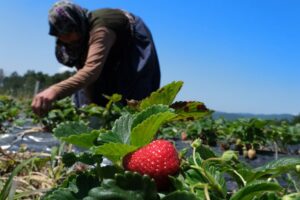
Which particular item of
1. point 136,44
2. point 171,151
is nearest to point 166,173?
point 171,151

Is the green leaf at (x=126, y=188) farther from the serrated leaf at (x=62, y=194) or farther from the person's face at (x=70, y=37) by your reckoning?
the person's face at (x=70, y=37)

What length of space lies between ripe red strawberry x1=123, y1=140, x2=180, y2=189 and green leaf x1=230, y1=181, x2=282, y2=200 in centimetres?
9

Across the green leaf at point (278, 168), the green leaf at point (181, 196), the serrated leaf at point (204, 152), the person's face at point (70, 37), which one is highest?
the person's face at point (70, 37)

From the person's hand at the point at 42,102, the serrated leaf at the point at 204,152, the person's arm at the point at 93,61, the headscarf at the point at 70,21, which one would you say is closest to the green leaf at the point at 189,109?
the serrated leaf at the point at 204,152

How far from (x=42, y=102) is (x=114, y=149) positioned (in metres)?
2.86

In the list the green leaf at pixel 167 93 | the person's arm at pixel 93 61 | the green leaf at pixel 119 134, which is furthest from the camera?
the person's arm at pixel 93 61

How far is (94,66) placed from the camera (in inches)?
142

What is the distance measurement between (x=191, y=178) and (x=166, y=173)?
0.12ft

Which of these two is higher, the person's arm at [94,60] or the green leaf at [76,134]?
the person's arm at [94,60]

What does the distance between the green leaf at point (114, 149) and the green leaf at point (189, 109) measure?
22cm

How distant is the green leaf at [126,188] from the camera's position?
0.51 metres

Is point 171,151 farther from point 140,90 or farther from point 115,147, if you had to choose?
point 140,90

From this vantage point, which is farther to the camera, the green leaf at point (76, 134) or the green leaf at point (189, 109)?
the green leaf at point (189, 109)

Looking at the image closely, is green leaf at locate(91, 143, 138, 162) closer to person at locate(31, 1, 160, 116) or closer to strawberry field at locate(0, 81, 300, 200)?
strawberry field at locate(0, 81, 300, 200)
